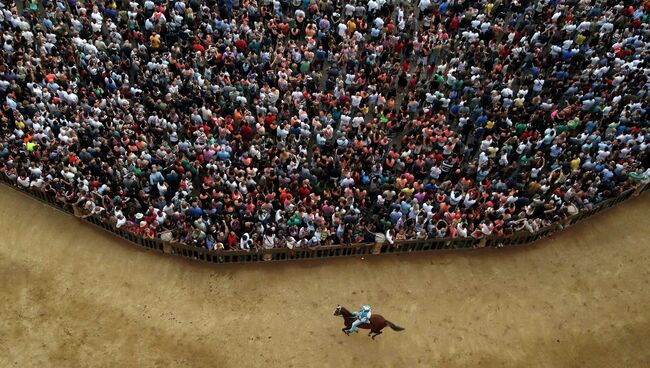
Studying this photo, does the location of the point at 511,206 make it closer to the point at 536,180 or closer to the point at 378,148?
the point at 536,180

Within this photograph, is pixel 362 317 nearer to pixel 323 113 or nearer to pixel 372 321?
pixel 372 321

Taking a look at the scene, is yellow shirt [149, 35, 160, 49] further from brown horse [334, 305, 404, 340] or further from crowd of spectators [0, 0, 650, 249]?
brown horse [334, 305, 404, 340]

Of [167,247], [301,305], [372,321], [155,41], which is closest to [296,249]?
[301,305]

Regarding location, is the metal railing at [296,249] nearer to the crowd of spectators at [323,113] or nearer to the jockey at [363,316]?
the crowd of spectators at [323,113]

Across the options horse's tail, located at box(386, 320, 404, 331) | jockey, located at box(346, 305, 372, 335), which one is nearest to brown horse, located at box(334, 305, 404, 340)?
horse's tail, located at box(386, 320, 404, 331)

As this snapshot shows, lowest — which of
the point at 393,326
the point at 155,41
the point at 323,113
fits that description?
the point at 393,326

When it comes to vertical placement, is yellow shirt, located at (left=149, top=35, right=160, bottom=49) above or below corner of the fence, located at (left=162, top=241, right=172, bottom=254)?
above
